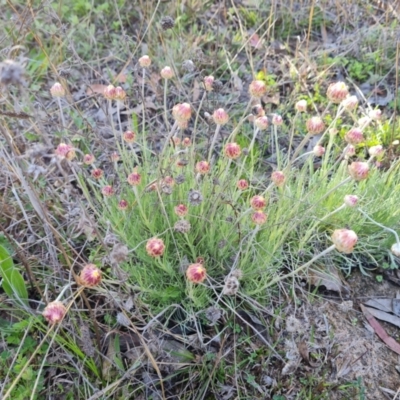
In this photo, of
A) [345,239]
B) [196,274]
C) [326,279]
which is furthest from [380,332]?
[196,274]

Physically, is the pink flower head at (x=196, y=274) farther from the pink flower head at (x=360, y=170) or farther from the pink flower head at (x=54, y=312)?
the pink flower head at (x=360, y=170)

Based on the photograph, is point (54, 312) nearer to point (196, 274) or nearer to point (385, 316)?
point (196, 274)

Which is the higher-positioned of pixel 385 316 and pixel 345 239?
pixel 345 239

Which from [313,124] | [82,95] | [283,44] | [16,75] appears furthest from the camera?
[283,44]

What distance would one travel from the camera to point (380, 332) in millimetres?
1555

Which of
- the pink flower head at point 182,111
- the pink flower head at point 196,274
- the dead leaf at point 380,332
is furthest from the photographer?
the dead leaf at point 380,332

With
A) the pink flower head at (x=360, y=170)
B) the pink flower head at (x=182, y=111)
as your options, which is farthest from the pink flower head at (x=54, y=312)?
the pink flower head at (x=360, y=170)

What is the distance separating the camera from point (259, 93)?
1.36 meters

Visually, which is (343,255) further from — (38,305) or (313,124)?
(38,305)

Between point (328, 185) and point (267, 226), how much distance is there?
37 centimetres

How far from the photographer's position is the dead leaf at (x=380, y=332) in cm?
152

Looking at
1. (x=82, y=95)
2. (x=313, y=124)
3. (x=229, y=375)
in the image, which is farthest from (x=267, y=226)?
(x=82, y=95)

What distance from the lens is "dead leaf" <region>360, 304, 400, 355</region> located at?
5.00ft

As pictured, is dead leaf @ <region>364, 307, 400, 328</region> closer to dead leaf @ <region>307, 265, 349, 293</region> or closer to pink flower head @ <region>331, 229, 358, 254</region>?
dead leaf @ <region>307, 265, 349, 293</region>
